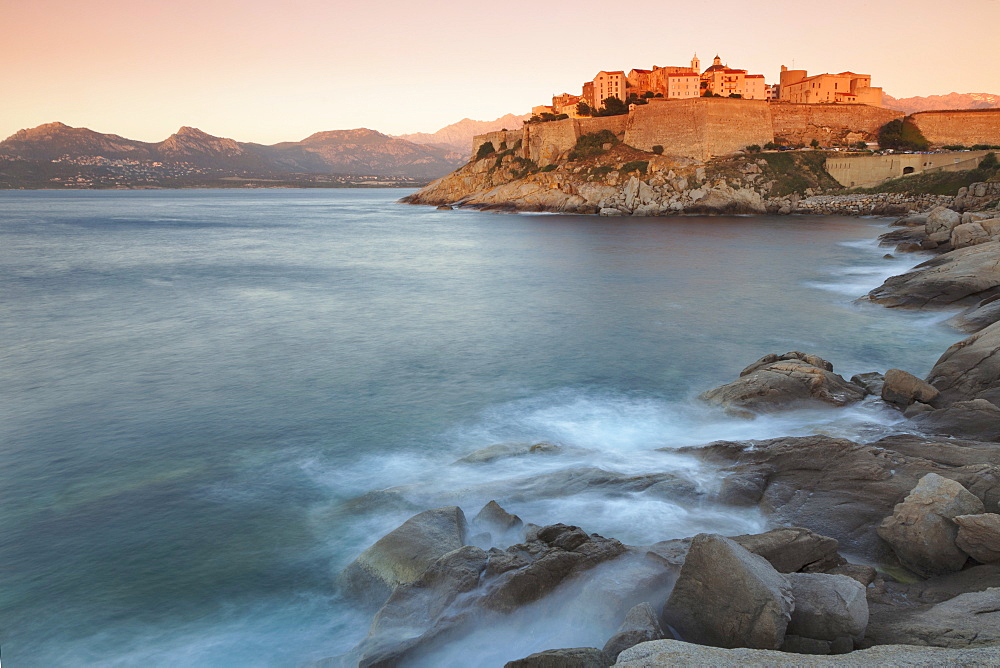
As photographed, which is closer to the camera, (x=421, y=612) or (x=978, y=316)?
(x=421, y=612)

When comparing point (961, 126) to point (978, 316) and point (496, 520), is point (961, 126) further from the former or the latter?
point (496, 520)

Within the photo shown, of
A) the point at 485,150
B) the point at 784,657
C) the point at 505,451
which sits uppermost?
the point at 485,150

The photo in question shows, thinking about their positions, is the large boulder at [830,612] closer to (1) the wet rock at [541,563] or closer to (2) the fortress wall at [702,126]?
(1) the wet rock at [541,563]

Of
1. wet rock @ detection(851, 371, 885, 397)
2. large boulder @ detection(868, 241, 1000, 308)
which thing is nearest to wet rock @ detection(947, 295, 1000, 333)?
large boulder @ detection(868, 241, 1000, 308)

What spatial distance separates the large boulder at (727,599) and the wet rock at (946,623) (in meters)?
0.74

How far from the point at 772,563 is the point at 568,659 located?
2372 millimetres

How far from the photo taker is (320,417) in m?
12.1

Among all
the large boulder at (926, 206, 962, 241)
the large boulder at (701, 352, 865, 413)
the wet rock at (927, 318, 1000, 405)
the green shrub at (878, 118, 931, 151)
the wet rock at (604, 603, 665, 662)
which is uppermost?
the green shrub at (878, 118, 931, 151)

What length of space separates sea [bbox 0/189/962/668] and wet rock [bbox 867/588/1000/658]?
219cm

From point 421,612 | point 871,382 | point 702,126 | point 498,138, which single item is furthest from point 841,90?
point 421,612

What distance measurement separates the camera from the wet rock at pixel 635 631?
15.4 feet

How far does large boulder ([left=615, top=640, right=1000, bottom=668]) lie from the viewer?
3852mm

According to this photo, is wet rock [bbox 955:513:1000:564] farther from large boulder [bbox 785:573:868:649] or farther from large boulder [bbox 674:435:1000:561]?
large boulder [bbox 785:573:868:649]

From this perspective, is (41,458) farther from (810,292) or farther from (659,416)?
(810,292)
